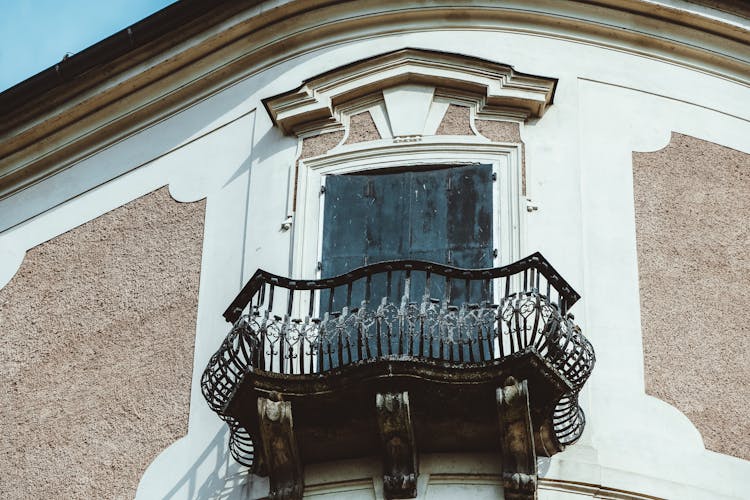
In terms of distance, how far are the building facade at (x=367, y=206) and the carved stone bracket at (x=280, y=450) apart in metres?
0.14

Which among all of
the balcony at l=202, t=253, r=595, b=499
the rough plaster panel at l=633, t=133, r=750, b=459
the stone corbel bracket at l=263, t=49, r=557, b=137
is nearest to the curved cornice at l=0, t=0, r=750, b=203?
the stone corbel bracket at l=263, t=49, r=557, b=137

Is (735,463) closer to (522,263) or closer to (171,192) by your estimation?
(522,263)

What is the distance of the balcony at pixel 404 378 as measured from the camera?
13695 mm

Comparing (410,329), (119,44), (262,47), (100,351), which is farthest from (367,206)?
(119,44)

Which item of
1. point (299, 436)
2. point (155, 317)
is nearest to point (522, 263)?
point (299, 436)

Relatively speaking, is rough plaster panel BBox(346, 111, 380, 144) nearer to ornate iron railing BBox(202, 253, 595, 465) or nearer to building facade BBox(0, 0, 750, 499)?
building facade BBox(0, 0, 750, 499)

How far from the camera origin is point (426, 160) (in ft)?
52.1

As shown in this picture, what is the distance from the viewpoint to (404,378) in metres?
13.7

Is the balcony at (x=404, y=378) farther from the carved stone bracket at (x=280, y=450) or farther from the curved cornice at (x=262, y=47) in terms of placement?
the curved cornice at (x=262, y=47)

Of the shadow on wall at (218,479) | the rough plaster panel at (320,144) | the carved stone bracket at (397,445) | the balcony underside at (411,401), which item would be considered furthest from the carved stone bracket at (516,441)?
the rough plaster panel at (320,144)

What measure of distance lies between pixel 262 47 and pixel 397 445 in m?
4.94

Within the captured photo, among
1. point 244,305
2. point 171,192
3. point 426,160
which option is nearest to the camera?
point 244,305

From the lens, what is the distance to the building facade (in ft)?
48.3

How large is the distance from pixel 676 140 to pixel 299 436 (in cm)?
447
